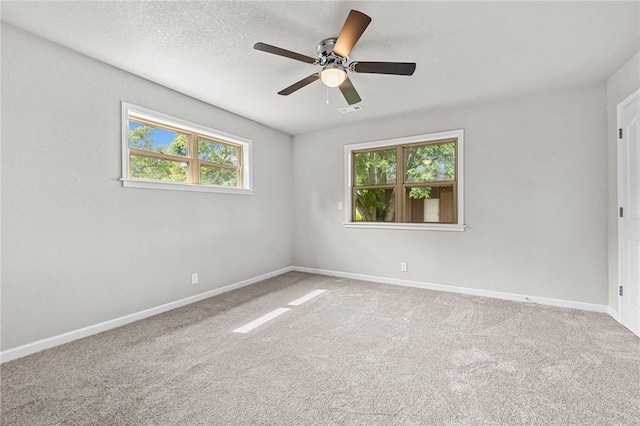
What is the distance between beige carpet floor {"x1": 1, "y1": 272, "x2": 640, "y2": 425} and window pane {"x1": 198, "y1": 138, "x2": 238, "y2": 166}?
2.04 metres

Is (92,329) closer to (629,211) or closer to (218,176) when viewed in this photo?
(218,176)

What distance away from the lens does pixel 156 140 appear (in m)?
3.39

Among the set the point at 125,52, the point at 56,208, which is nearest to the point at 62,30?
the point at 125,52

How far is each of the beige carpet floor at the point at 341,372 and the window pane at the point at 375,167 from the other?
2.22m

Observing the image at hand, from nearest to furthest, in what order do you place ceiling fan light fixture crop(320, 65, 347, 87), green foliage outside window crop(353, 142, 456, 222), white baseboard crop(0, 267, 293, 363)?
white baseboard crop(0, 267, 293, 363)
ceiling fan light fixture crop(320, 65, 347, 87)
green foliage outside window crop(353, 142, 456, 222)

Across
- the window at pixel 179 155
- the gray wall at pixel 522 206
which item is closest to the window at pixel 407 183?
the gray wall at pixel 522 206

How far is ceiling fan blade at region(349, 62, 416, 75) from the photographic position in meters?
2.18

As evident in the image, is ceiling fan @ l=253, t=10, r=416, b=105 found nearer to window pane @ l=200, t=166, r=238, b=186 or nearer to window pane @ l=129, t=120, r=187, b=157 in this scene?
window pane @ l=129, t=120, r=187, b=157

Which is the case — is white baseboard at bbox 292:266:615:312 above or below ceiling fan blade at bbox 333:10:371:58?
below

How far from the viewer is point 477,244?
391cm

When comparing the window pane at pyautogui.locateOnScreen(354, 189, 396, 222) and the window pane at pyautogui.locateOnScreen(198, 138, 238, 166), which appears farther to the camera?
the window pane at pyautogui.locateOnScreen(354, 189, 396, 222)

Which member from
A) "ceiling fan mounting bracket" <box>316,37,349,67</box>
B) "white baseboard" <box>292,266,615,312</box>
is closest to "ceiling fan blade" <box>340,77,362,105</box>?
"ceiling fan mounting bracket" <box>316,37,349,67</box>

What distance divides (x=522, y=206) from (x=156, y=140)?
4473 millimetres

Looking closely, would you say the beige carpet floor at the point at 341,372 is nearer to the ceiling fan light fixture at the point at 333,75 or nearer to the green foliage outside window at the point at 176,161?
the green foliage outside window at the point at 176,161
